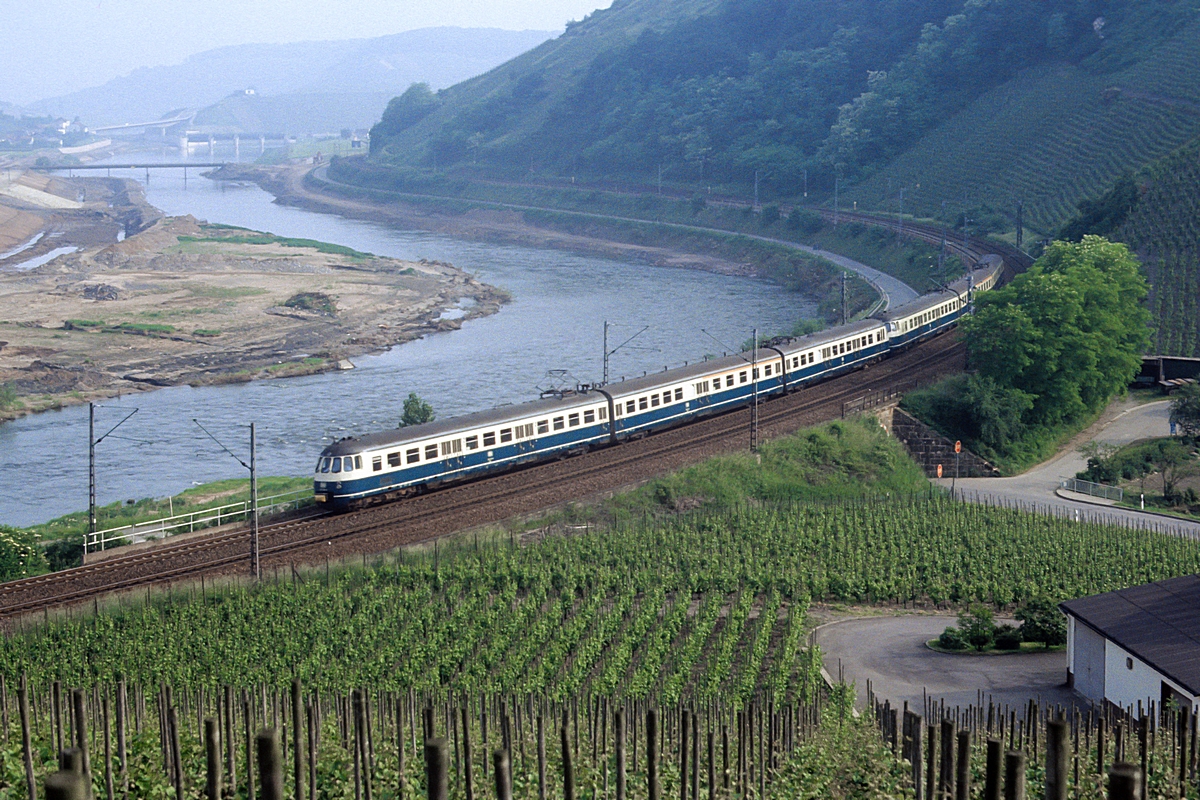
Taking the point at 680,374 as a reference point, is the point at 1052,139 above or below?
above

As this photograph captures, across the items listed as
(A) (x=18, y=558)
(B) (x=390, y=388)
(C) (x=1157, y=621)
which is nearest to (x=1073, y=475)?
(C) (x=1157, y=621)

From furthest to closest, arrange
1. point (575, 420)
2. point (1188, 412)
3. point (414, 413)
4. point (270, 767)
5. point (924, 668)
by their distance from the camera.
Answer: point (1188, 412), point (414, 413), point (575, 420), point (924, 668), point (270, 767)

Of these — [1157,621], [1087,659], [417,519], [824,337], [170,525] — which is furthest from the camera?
[824,337]

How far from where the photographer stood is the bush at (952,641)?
39562mm

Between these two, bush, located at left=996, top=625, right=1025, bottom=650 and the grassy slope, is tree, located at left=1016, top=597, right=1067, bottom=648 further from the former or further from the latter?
the grassy slope

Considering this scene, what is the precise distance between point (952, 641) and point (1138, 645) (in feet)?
22.7

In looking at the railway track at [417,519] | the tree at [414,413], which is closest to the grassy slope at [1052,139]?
the railway track at [417,519]

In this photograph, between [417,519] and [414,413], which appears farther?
[414,413]

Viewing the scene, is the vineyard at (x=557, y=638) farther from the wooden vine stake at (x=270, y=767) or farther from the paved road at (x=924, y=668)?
the wooden vine stake at (x=270, y=767)

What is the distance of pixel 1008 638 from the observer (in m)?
40.8

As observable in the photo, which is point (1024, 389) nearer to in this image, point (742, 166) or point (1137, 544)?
point (1137, 544)

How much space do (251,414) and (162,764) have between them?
65.1 m

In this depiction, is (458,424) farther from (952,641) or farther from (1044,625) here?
(1044,625)

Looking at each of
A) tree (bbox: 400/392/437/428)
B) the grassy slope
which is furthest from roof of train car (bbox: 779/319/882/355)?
the grassy slope
